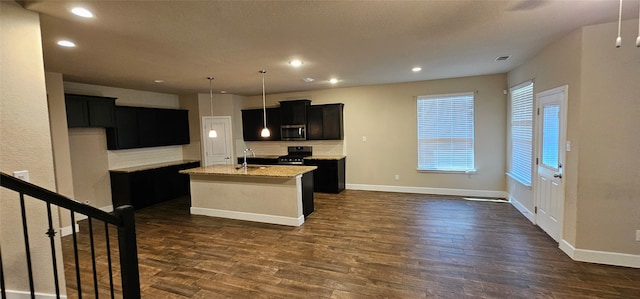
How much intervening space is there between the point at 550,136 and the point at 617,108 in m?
0.88

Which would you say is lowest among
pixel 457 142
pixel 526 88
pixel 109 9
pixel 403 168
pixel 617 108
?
pixel 403 168

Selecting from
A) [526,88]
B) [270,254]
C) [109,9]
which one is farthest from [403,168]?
[109,9]

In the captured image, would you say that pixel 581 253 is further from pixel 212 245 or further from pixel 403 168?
pixel 212 245

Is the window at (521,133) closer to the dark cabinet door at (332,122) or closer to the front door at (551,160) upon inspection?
the front door at (551,160)

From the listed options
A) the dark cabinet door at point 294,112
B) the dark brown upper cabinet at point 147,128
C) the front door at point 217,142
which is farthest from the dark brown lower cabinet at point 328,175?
the dark brown upper cabinet at point 147,128

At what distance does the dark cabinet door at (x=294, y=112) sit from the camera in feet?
23.2

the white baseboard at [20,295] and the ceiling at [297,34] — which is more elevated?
the ceiling at [297,34]

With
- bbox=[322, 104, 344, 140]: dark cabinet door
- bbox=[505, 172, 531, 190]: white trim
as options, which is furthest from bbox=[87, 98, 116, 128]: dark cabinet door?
bbox=[505, 172, 531, 190]: white trim

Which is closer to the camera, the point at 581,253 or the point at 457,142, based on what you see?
the point at 581,253

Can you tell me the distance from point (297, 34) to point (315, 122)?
4.15 meters

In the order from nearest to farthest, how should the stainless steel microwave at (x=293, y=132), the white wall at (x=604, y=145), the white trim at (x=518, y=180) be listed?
the white wall at (x=604, y=145)
the white trim at (x=518, y=180)
the stainless steel microwave at (x=293, y=132)

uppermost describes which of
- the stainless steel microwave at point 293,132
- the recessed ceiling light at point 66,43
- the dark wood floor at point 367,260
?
the recessed ceiling light at point 66,43

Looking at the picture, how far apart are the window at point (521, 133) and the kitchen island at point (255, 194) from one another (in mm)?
3588

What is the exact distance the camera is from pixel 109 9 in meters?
2.28
